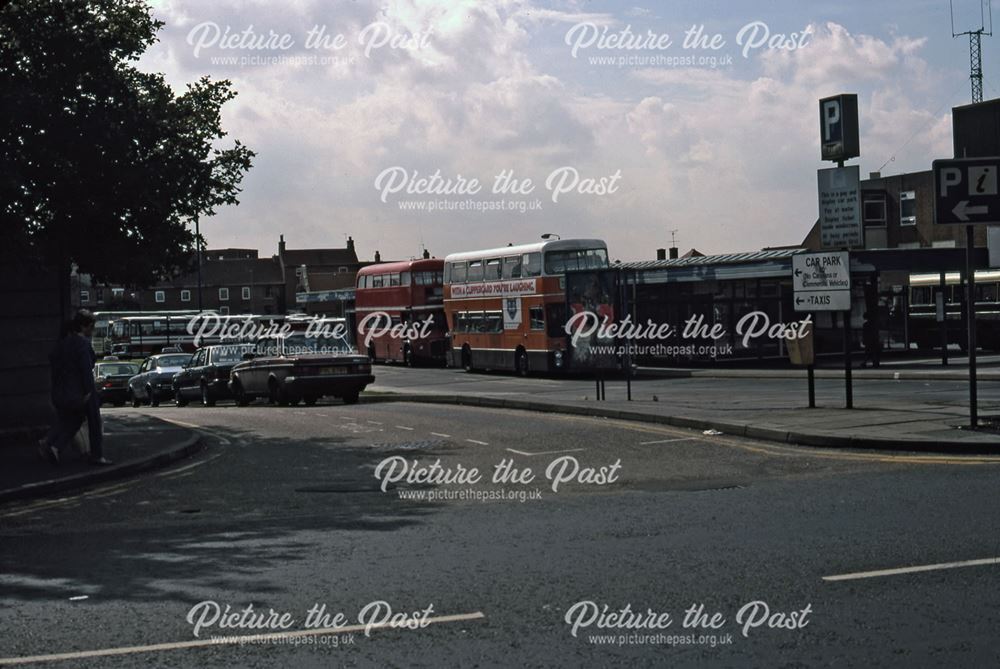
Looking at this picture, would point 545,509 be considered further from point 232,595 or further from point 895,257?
point 895,257

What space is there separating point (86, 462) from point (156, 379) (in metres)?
24.4

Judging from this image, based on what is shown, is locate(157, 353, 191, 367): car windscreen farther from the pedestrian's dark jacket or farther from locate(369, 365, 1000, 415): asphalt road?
the pedestrian's dark jacket

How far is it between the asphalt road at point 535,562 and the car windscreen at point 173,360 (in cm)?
2637

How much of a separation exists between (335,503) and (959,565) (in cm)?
619

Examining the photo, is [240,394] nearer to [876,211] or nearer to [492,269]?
[492,269]

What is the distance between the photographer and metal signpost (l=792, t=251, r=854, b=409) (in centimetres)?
1923

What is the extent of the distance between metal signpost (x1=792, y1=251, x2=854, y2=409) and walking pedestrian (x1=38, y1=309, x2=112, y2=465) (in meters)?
10.8

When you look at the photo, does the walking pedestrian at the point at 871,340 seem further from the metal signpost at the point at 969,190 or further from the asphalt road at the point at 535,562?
the asphalt road at the point at 535,562

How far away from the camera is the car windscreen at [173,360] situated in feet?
132

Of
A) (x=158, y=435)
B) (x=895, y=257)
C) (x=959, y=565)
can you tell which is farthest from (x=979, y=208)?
(x=895, y=257)

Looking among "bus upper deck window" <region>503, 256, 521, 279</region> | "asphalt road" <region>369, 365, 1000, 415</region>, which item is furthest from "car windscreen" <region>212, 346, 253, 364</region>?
"bus upper deck window" <region>503, 256, 521, 279</region>

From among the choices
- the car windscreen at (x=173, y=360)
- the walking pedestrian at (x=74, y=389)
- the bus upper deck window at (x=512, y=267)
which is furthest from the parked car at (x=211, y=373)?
the walking pedestrian at (x=74, y=389)

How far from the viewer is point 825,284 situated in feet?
64.3

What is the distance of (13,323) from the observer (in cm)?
1895
